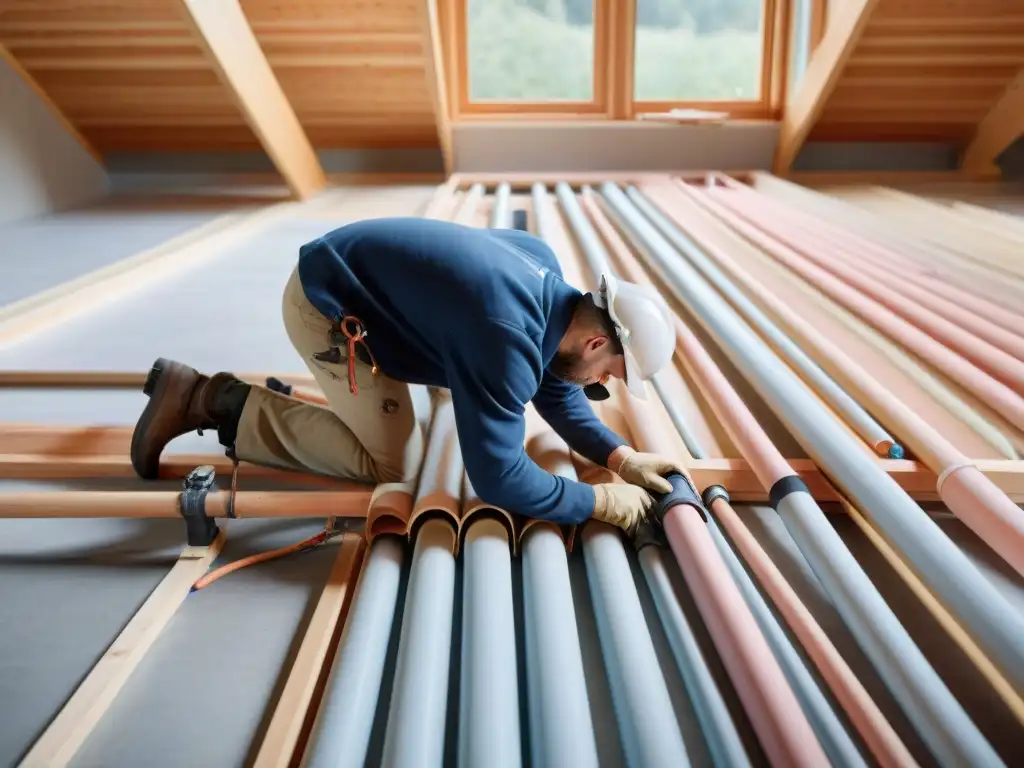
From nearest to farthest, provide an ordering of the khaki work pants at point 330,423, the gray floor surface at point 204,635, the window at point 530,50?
the gray floor surface at point 204,635, the khaki work pants at point 330,423, the window at point 530,50

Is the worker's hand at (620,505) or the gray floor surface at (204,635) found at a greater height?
the worker's hand at (620,505)

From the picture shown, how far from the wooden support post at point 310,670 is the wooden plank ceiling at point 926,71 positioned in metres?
4.57

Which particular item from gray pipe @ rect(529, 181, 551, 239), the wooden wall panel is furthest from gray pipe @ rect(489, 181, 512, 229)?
the wooden wall panel

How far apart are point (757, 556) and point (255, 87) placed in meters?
4.37

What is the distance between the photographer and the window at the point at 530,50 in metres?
5.80

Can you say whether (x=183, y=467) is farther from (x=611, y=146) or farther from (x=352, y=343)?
(x=611, y=146)

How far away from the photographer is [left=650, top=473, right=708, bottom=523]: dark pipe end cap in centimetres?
167

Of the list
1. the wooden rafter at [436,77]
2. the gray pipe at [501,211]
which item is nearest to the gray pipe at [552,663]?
the gray pipe at [501,211]

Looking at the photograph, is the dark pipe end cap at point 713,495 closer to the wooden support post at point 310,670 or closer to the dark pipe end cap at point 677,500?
the dark pipe end cap at point 677,500

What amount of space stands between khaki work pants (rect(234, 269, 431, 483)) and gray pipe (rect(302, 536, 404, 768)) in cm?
31

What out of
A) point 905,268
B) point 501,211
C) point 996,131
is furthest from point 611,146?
point 905,268

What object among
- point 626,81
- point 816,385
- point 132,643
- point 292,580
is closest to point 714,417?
point 816,385

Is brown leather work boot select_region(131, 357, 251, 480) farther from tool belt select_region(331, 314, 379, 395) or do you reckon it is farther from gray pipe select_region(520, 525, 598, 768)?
gray pipe select_region(520, 525, 598, 768)

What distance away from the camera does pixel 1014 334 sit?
254 cm
